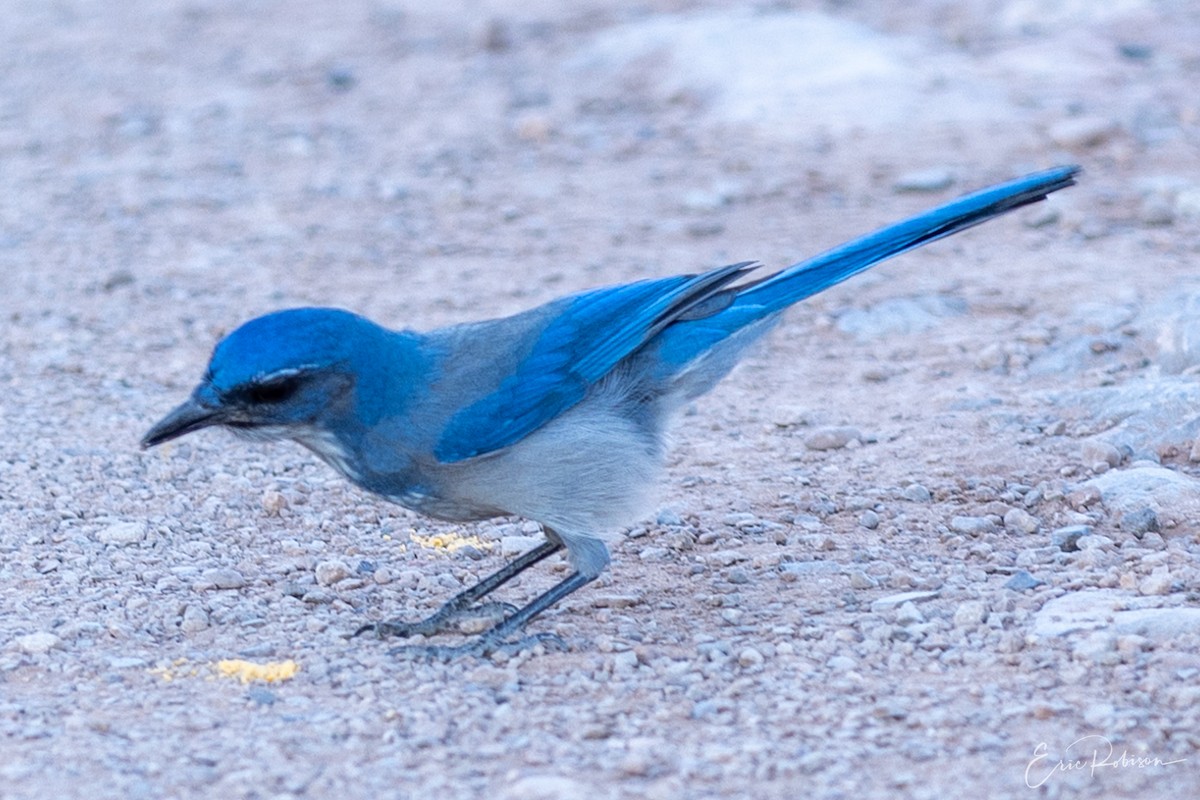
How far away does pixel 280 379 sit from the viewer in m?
4.75

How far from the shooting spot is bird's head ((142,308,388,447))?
15.5ft

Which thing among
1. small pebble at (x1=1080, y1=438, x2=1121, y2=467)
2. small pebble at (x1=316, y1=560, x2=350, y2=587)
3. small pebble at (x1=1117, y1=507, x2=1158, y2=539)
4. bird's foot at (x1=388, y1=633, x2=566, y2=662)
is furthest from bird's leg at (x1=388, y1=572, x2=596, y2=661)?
small pebble at (x1=1080, y1=438, x2=1121, y2=467)

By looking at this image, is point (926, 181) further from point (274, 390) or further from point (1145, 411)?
point (274, 390)

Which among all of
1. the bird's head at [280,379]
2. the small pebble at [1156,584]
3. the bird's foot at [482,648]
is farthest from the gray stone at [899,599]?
the bird's head at [280,379]

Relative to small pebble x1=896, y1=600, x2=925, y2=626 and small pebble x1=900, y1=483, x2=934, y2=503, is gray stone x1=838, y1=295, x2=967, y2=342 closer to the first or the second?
small pebble x1=900, y1=483, x2=934, y2=503

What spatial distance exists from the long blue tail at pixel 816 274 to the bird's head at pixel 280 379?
1.04 meters

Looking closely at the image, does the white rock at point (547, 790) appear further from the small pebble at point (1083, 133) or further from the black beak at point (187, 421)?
the small pebble at point (1083, 133)

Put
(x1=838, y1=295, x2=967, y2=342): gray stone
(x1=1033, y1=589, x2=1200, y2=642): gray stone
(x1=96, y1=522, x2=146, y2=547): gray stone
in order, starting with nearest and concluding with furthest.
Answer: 1. (x1=1033, y1=589, x2=1200, y2=642): gray stone
2. (x1=96, y1=522, x2=146, y2=547): gray stone
3. (x1=838, y1=295, x2=967, y2=342): gray stone

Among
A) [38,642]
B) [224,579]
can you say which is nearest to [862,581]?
[224,579]

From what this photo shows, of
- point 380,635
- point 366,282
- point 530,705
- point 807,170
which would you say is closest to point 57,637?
point 380,635

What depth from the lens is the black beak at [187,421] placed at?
4793mm

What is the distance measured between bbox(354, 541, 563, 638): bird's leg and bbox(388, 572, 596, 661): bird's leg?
29 mm

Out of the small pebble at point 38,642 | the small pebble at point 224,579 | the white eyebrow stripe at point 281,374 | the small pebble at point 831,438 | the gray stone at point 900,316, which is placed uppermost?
the white eyebrow stripe at point 281,374

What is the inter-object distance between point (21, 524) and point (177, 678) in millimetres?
1417
